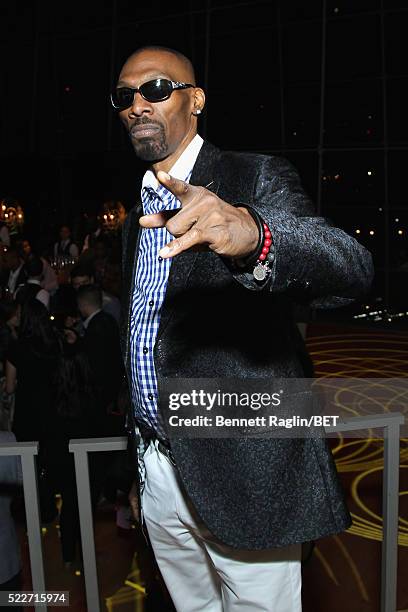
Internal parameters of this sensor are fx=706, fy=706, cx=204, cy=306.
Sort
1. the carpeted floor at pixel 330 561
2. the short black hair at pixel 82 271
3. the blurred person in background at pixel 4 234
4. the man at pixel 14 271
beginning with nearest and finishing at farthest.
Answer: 1. the carpeted floor at pixel 330 561
2. the short black hair at pixel 82 271
3. the man at pixel 14 271
4. the blurred person in background at pixel 4 234

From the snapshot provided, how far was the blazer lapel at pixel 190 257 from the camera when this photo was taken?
5.46 feet

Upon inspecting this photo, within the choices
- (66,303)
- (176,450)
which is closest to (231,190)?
(176,450)

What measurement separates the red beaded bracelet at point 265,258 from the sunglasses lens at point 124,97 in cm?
68

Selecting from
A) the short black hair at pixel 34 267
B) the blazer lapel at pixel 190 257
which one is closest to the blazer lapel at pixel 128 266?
the blazer lapel at pixel 190 257

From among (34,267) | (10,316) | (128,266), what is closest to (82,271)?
(34,267)

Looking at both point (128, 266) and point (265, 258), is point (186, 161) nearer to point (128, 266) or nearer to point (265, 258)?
point (128, 266)

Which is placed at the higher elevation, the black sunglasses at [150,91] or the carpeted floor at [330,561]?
the black sunglasses at [150,91]

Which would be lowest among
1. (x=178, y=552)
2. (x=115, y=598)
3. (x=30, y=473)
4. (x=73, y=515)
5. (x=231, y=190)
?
(x=115, y=598)

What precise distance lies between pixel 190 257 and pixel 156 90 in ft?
1.43

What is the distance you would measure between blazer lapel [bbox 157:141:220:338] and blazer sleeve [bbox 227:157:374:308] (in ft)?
0.57

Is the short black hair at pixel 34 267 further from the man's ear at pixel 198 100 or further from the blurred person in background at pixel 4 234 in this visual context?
the man's ear at pixel 198 100

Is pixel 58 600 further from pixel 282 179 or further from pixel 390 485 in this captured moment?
pixel 282 179

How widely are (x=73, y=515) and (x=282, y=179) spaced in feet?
9.59

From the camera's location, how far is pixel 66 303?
16.8 feet
